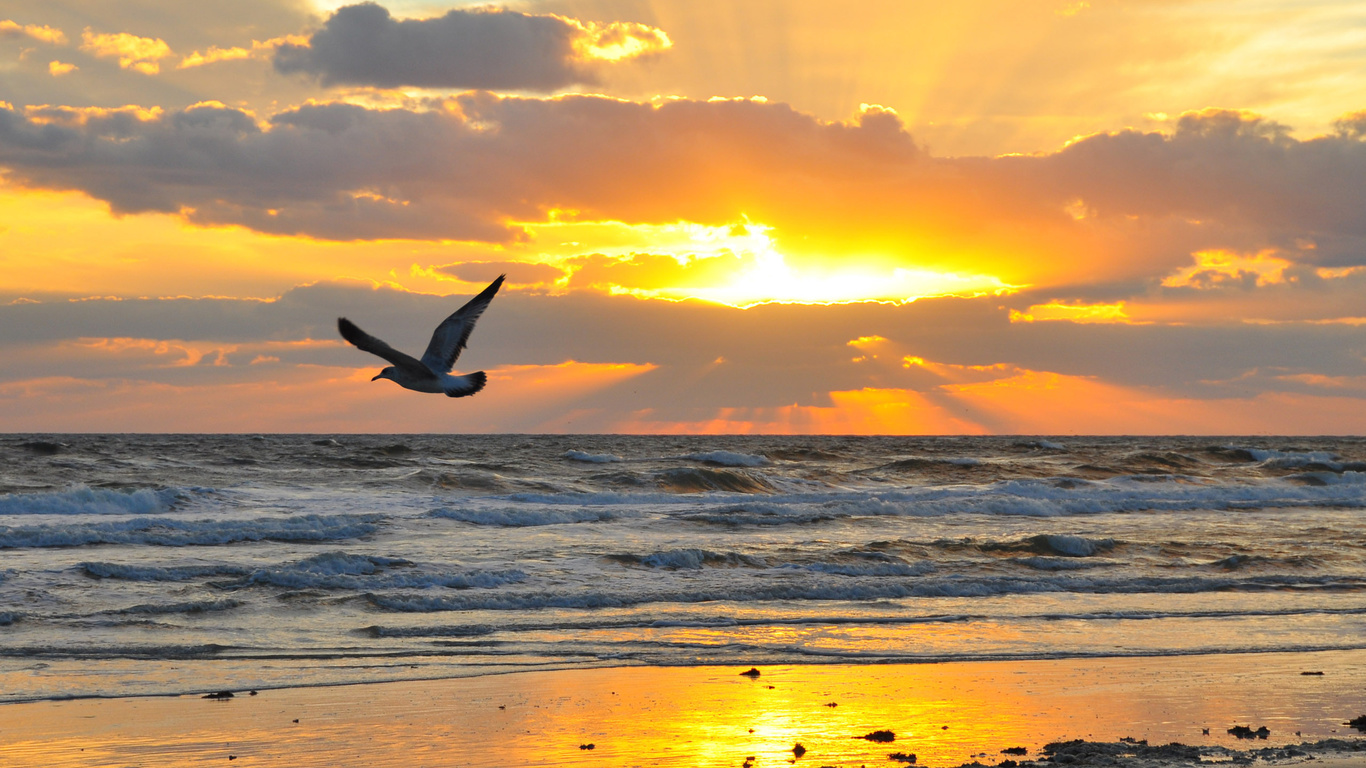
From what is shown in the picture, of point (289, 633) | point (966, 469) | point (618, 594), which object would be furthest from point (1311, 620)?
point (966, 469)

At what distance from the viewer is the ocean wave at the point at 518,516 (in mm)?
25359

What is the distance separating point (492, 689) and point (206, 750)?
A: 264 centimetres

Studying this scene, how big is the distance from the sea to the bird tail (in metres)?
2.72

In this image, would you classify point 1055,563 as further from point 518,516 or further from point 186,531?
point 186,531

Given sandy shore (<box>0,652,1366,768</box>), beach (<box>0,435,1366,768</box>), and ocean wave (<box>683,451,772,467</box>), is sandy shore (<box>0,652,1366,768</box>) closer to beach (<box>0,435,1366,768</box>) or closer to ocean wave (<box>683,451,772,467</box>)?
beach (<box>0,435,1366,768</box>)

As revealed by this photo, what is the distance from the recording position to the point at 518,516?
2591 cm

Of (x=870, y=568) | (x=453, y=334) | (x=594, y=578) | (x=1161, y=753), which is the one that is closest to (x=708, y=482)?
(x=870, y=568)

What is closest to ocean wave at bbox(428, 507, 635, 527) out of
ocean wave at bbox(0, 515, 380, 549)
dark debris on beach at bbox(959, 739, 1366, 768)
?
ocean wave at bbox(0, 515, 380, 549)

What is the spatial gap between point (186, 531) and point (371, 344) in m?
12.6

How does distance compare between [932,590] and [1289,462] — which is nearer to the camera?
[932,590]

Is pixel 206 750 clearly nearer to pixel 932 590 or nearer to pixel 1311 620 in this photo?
pixel 932 590

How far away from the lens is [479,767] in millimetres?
8234

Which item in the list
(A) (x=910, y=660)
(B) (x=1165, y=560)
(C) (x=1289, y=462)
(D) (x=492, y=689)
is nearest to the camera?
(D) (x=492, y=689)

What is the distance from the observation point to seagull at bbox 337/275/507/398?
39.3 feet
